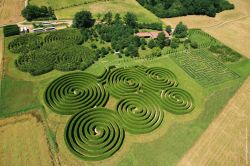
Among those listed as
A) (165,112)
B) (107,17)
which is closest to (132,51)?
(165,112)

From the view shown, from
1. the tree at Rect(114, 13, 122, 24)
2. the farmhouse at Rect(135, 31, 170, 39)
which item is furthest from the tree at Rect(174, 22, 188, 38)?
the tree at Rect(114, 13, 122, 24)

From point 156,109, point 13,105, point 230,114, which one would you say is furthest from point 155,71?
point 13,105

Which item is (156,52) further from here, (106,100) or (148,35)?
(106,100)

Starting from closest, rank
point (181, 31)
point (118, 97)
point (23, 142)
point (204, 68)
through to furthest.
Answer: point (23, 142)
point (118, 97)
point (204, 68)
point (181, 31)

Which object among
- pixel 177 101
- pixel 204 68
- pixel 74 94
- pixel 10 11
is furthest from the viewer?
pixel 10 11

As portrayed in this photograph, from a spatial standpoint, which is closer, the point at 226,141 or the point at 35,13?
the point at 226,141

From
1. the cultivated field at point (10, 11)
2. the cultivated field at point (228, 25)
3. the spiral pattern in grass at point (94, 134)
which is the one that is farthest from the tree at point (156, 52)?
the cultivated field at point (10, 11)

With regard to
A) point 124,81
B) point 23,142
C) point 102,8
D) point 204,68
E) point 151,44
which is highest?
point 102,8
